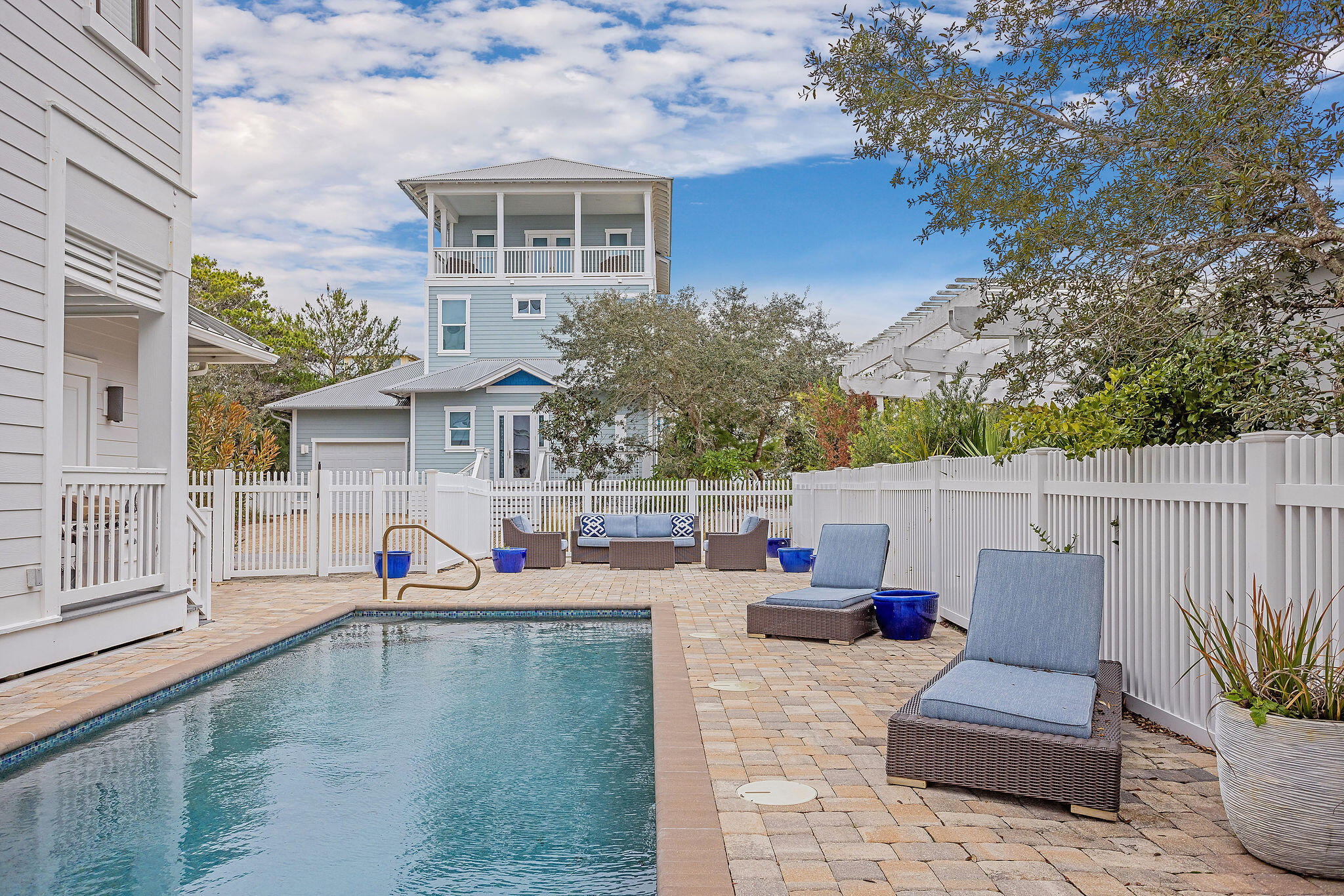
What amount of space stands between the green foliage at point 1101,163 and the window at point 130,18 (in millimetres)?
5698

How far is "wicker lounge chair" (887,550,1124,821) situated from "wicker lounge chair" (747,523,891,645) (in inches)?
101

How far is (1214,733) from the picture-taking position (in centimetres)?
341

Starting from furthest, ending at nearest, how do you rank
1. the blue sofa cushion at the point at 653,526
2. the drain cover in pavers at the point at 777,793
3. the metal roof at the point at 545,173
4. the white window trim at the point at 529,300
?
the white window trim at the point at 529,300
the metal roof at the point at 545,173
the blue sofa cushion at the point at 653,526
the drain cover in pavers at the point at 777,793

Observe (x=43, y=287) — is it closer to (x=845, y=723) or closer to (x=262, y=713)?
(x=262, y=713)

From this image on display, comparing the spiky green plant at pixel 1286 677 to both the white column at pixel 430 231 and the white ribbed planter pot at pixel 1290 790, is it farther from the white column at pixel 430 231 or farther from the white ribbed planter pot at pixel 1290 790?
the white column at pixel 430 231

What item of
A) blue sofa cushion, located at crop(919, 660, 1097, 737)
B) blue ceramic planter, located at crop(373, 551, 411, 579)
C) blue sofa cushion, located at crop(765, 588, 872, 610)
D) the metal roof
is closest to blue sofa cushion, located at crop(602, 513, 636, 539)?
blue ceramic planter, located at crop(373, 551, 411, 579)

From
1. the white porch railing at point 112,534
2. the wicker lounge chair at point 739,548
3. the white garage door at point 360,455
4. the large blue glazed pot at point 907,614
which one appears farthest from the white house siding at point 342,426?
the large blue glazed pot at point 907,614

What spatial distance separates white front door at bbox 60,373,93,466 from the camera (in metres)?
10.0

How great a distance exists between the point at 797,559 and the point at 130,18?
420 inches

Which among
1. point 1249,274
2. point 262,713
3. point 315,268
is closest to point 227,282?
point 315,268

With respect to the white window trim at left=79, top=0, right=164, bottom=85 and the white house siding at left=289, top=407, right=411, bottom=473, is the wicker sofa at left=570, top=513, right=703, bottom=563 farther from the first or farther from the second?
the white house siding at left=289, top=407, right=411, bottom=473

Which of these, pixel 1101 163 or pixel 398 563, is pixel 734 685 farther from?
pixel 398 563

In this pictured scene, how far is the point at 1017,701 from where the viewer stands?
13.5 ft

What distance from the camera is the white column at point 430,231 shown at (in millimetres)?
27844
